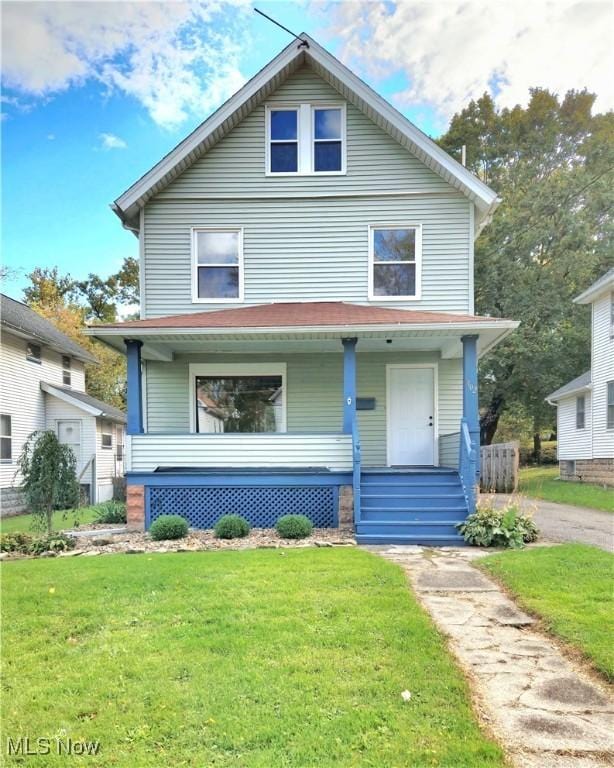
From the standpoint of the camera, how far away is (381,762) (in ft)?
7.59

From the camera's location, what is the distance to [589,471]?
61.4 ft

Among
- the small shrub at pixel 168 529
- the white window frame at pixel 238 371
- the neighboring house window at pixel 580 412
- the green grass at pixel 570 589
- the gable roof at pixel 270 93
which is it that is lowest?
the small shrub at pixel 168 529

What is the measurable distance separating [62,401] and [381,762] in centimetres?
1871

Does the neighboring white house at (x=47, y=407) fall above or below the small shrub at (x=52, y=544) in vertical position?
above

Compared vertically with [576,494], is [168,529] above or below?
above

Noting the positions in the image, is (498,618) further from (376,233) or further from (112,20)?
(112,20)

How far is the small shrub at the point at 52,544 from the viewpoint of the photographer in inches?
293

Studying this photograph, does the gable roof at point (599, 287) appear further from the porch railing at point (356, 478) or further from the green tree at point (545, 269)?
the porch railing at point (356, 478)

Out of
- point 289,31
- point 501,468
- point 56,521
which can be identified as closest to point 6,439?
point 56,521

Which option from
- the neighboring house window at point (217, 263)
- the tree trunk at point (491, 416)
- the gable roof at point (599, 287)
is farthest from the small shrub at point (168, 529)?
the tree trunk at point (491, 416)

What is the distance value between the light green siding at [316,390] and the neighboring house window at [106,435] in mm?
10422

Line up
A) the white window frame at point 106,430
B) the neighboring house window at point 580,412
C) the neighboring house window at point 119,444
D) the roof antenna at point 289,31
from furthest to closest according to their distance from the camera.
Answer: the neighboring house window at point 119,444 < the white window frame at point 106,430 < the neighboring house window at point 580,412 < the roof antenna at point 289,31

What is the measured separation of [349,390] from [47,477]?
5384 millimetres

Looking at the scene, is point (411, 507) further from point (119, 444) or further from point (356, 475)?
point (119, 444)
